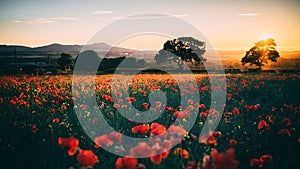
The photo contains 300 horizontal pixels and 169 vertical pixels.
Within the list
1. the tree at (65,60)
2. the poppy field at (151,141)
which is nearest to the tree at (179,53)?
the tree at (65,60)

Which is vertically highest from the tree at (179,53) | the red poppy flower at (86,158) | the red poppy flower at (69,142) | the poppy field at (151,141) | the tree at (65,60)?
the tree at (179,53)

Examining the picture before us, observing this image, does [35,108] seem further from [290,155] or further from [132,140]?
[290,155]

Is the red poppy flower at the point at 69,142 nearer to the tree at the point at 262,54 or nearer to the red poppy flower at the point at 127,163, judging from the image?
the red poppy flower at the point at 127,163

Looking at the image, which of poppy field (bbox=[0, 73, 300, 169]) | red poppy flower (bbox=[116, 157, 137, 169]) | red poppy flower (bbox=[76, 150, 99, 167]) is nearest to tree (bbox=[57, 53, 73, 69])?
poppy field (bbox=[0, 73, 300, 169])

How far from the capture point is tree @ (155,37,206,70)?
1517 inches

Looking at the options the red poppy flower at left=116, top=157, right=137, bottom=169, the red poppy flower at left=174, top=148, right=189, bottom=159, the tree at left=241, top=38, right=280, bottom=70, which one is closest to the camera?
the red poppy flower at left=116, top=157, right=137, bottom=169

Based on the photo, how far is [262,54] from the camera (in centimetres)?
3428

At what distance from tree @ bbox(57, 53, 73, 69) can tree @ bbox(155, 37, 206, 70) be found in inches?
615

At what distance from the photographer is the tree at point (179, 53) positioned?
38.5 meters

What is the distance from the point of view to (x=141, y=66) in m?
28.8

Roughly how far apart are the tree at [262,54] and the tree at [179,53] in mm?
7331

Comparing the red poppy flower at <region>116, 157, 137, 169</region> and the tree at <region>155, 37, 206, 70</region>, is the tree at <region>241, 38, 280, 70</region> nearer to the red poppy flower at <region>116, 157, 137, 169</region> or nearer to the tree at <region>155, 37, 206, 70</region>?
the tree at <region>155, 37, 206, 70</region>

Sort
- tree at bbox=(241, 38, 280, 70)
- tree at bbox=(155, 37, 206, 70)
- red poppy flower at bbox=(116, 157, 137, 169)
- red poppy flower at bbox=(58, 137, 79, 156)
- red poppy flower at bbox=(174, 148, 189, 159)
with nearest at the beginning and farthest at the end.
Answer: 1. red poppy flower at bbox=(116, 157, 137, 169)
2. red poppy flower at bbox=(58, 137, 79, 156)
3. red poppy flower at bbox=(174, 148, 189, 159)
4. tree at bbox=(241, 38, 280, 70)
5. tree at bbox=(155, 37, 206, 70)

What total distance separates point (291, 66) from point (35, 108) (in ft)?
60.0
